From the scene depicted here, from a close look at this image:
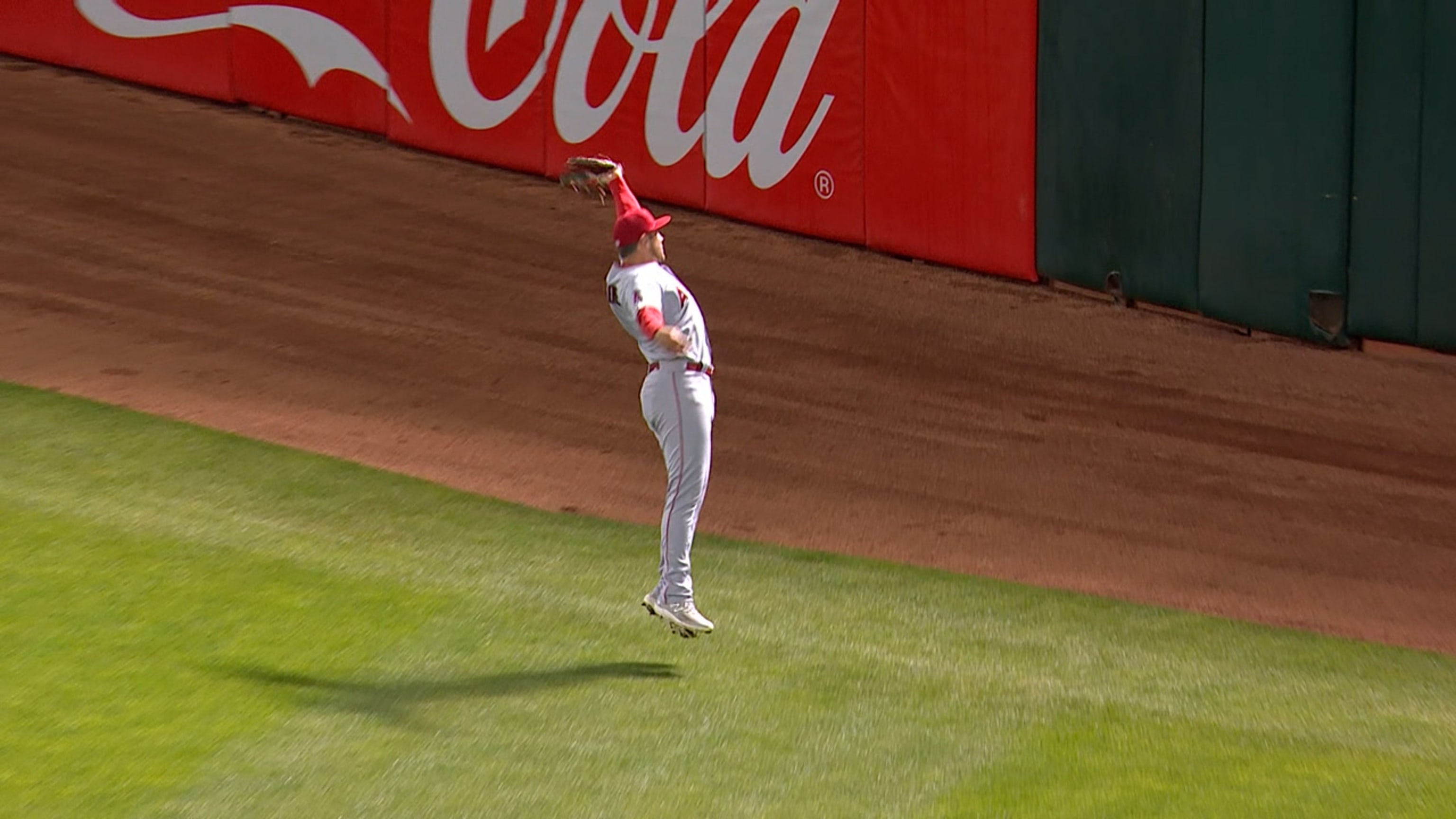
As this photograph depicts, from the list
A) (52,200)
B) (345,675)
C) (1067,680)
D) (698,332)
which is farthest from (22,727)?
(52,200)

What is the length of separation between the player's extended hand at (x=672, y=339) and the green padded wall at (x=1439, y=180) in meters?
7.27

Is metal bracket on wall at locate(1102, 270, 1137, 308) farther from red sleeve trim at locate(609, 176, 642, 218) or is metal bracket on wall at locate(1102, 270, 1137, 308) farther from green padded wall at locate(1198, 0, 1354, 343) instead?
red sleeve trim at locate(609, 176, 642, 218)

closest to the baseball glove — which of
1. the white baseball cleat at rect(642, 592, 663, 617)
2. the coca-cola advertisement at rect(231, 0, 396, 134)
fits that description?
the white baseball cleat at rect(642, 592, 663, 617)

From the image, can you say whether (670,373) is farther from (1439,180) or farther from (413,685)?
(1439,180)

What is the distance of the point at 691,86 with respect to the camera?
16.4 meters

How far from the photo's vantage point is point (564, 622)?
26.0ft

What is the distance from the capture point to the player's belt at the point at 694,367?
7184mm

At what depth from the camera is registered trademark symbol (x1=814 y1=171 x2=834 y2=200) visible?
626 inches

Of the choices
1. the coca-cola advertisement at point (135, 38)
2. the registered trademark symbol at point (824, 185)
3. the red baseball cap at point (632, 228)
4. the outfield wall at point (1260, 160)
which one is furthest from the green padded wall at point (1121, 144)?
the coca-cola advertisement at point (135, 38)

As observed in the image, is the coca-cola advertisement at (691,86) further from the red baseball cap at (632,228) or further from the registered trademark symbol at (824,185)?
the red baseball cap at (632,228)

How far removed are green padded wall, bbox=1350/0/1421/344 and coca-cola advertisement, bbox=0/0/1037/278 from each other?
2.77m

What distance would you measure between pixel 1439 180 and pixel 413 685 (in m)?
8.24

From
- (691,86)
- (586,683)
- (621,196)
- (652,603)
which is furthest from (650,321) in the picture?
(691,86)

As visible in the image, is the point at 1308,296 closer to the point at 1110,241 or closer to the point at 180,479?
the point at 1110,241
